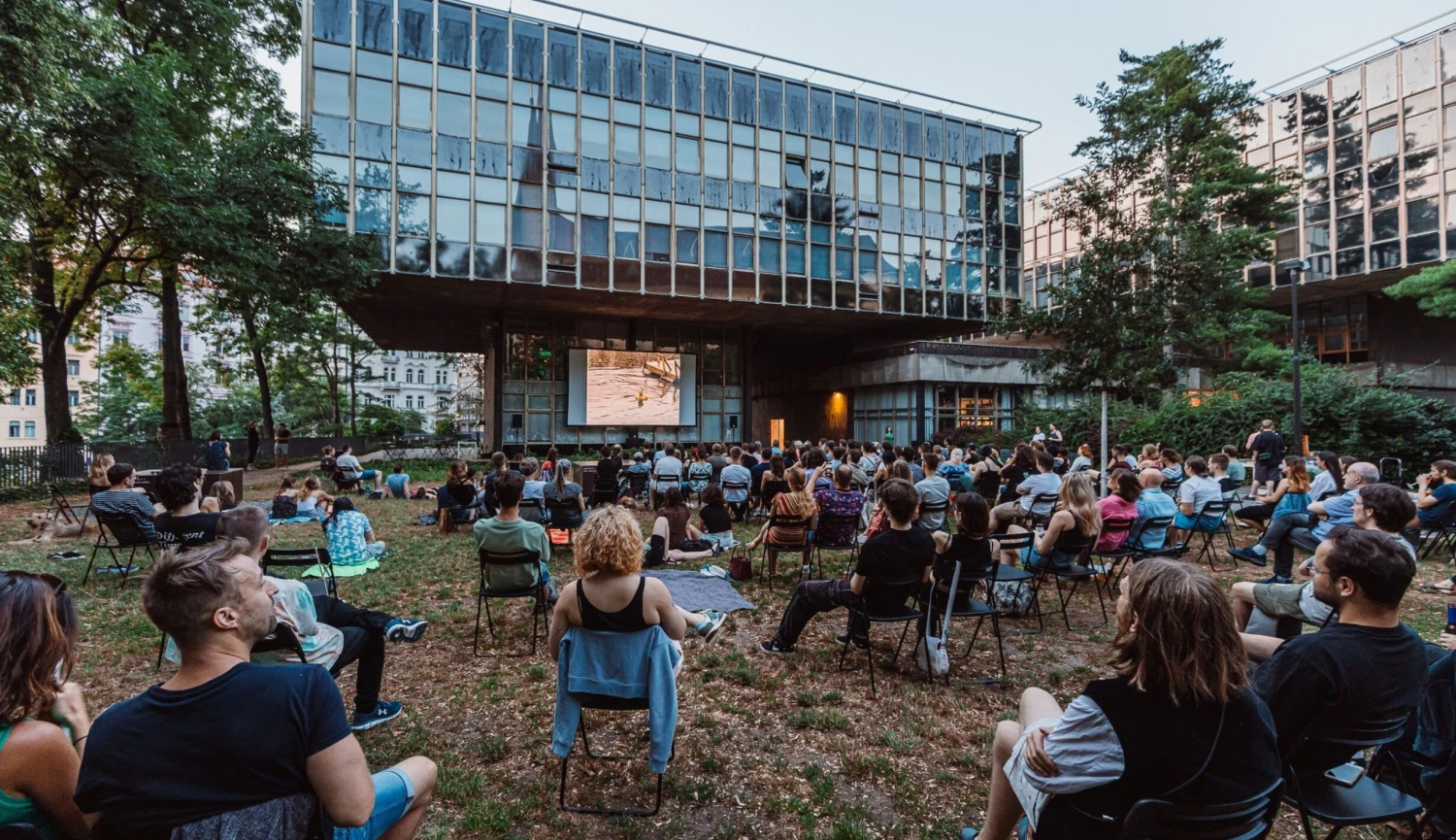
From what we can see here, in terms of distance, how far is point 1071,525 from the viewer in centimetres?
545

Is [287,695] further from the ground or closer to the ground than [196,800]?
further from the ground

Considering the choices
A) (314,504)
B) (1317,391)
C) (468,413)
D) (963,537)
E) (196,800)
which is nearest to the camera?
(196,800)

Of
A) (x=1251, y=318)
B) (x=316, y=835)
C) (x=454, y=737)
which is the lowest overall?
(x=454, y=737)

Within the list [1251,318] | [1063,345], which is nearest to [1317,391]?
[1251,318]

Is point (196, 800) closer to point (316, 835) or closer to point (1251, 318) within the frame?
point (316, 835)

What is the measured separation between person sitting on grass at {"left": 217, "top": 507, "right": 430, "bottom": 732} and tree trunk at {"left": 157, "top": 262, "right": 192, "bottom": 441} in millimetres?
20394

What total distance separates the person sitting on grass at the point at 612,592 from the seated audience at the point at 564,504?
493 cm

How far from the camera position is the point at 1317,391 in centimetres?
1628

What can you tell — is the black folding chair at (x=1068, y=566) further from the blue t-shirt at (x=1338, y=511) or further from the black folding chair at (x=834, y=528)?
the blue t-shirt at (x=1338, y=511)

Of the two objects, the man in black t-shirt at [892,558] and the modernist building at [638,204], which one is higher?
the modernist building at [638,204]

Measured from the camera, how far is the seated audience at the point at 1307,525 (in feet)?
18.9

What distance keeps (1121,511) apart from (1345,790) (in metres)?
4.13

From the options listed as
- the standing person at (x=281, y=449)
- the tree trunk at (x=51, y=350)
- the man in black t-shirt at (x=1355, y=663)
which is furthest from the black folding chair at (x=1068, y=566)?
the standing person at (x=281, y=449)

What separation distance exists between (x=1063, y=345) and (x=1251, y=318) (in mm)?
16337
